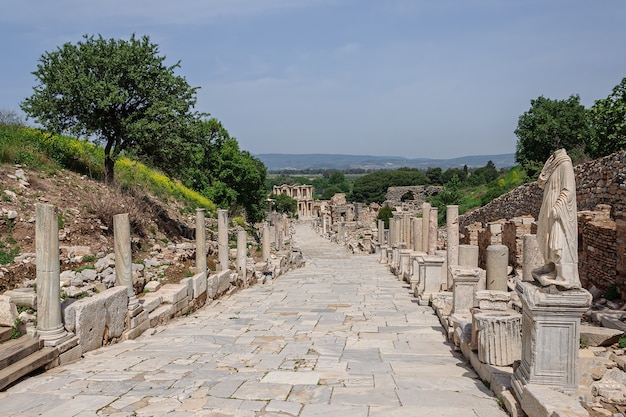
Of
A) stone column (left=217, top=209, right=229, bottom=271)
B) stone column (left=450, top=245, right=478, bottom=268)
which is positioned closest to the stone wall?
stone column (left=450, top=245, right=478, bottom=268)

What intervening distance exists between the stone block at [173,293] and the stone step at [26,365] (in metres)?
3.87

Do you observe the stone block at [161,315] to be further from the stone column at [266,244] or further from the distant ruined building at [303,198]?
the distant ruined building at [303,198]

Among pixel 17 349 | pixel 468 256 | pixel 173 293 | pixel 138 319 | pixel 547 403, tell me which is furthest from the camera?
pixel 173 293

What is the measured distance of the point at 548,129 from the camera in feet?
122

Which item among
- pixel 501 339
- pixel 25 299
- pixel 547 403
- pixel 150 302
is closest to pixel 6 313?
pixel 25 299

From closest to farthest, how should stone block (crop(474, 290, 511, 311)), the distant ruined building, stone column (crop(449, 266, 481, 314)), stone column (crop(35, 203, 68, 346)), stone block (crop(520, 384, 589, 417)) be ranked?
stone block (crop(520, 384, 589, 417)), stone column (crop(35, 203, 68, 346)), stone block (crop(474, 290, 511, 311)), stone column (crop(449, 266, 481, 314)), the distant ruined building

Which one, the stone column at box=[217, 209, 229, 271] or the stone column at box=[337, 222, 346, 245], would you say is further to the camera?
the stone column at box=[337, 222, 346, 245]

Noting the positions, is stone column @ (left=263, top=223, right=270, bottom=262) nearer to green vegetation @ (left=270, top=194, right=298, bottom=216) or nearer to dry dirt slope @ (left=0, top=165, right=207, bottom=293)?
dry dirt slope @ (left=0, top=165, right=207, bottom=293)

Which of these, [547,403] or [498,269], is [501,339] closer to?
[547,403]

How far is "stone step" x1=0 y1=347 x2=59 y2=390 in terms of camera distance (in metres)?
5.82

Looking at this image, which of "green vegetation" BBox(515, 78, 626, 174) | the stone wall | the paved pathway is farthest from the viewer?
"green vegetation" BBox(515, 78, 626, 174)

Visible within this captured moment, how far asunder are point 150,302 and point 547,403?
769cm

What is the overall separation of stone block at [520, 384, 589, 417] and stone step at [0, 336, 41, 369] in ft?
19.3

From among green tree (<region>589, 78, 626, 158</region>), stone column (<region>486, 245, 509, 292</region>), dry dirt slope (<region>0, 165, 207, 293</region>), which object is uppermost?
green tree (<region>589, 78, 626, 158</region>)
